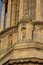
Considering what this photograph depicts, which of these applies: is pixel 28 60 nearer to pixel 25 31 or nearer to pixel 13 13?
pixel 25 31

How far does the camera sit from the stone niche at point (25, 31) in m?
32.2

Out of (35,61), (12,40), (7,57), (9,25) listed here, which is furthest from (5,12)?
(35,61)

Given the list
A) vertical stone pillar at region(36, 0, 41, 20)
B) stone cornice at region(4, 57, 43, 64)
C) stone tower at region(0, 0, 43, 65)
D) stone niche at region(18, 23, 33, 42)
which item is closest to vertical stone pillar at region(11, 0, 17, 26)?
stone tower at region(0, 0, 43, 65)

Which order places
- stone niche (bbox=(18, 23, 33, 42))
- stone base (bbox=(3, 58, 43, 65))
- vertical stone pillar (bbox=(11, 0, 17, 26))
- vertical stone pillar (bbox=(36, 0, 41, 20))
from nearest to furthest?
stone base (bbox=(3, 58, 43, 65)), stone niche (bbox=(18, 23, 33, 42)), vertical stone pillar (bbox=(36, 0, 41, 20)), vertical stone pillar (bbox=(11, 0, 17, 26))

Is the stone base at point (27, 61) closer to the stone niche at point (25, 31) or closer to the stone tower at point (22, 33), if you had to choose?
the stone tower at point (22, 33)

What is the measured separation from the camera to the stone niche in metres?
32.2

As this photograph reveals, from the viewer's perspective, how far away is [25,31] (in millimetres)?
32438

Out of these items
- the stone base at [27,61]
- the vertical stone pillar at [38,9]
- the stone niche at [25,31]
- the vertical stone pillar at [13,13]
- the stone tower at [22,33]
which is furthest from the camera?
the vertical stone pillar at [13,13]

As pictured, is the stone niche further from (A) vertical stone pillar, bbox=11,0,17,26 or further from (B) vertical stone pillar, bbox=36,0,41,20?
(A) vertical stone pillar, bbox=11,0,17,26

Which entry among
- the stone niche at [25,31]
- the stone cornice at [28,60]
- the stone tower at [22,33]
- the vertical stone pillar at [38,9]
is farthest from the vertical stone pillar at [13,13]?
the stone cornice at [28,60]

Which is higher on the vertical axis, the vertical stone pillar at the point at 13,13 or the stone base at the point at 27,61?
the vertical stone pillar at the point at 13,13

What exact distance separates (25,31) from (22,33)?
248 mm

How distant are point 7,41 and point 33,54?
5.96 meters

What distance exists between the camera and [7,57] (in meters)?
31.7
